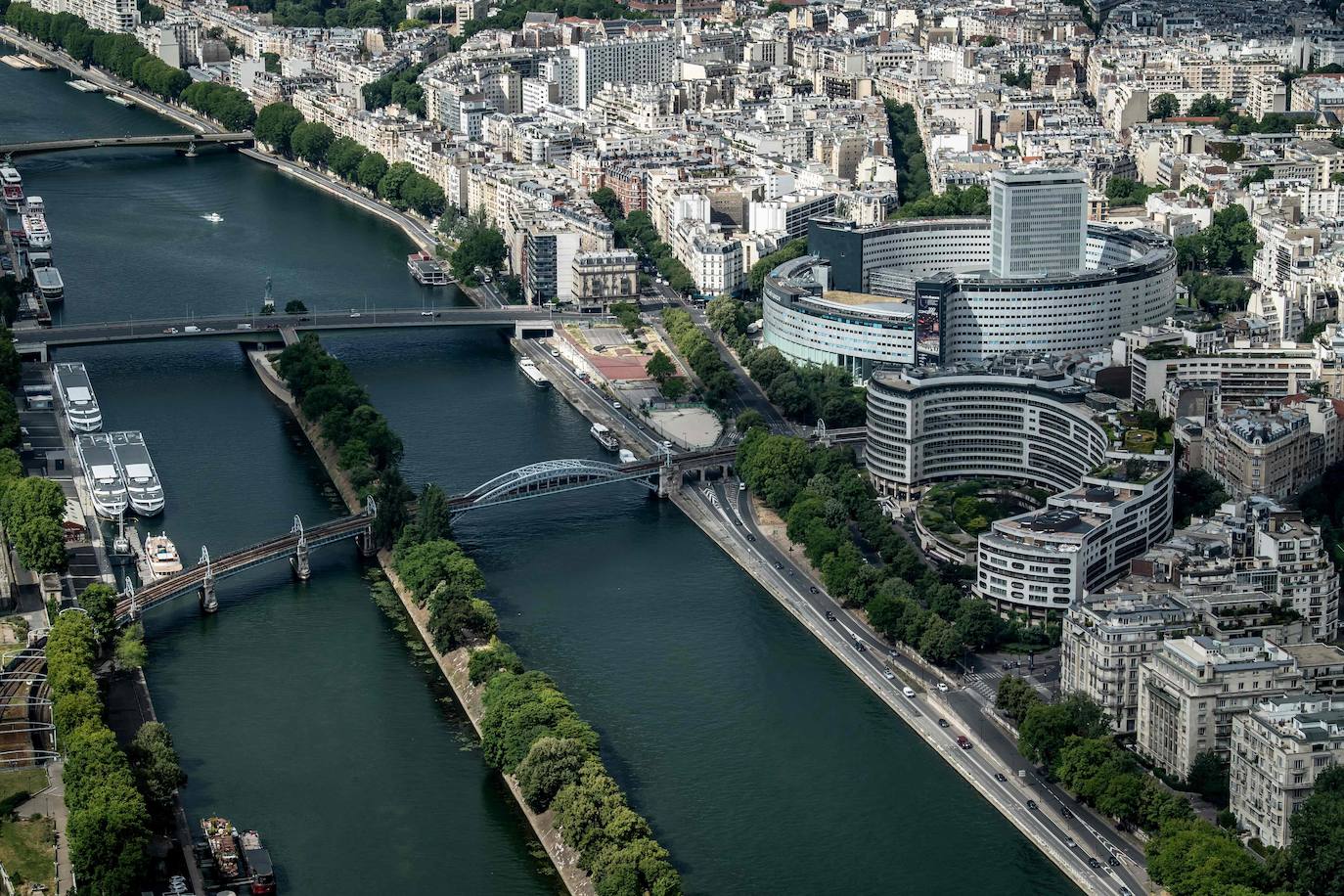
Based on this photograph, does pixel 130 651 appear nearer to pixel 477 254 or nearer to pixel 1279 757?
pixel 1279 757

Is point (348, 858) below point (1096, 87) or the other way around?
below

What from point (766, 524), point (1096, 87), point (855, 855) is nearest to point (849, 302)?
point (766, 524)

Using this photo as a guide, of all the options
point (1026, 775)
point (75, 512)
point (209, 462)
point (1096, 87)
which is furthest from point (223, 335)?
point (1096, 87)

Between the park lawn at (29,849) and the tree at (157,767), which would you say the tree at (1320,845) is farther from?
the park lawn at (29,849)

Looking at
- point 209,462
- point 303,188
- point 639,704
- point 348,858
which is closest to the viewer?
point 348,858

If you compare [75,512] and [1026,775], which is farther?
[75,512]

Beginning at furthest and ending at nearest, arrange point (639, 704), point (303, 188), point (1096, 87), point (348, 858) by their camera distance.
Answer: point (1096, 87) → point (303, 188) → point (639, 704) → point (348, 858)

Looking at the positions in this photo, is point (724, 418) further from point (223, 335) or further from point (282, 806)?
point (282, 806)
